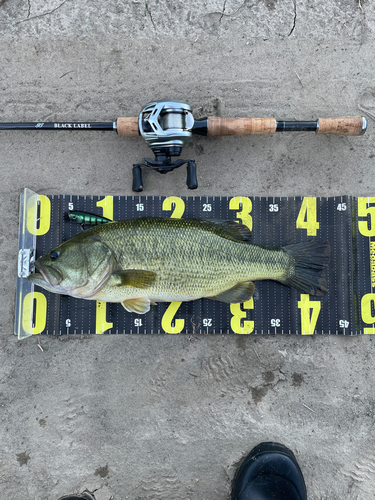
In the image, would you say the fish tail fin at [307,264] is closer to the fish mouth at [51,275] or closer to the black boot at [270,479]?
the black boot at [270,479]

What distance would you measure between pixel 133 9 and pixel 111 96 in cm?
92

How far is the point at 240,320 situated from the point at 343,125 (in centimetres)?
207

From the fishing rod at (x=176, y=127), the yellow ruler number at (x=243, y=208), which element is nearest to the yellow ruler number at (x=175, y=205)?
the fishing rod at (x=176, y=127)

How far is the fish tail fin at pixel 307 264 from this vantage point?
2859 millimetres

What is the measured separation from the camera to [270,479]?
2.85 m

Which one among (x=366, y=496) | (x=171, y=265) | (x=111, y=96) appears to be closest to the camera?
(x=171, y=265)

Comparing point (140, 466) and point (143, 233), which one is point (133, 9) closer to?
point (143, 233)

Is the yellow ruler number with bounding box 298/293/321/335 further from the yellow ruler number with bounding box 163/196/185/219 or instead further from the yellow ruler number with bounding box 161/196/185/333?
the yellow ruler number with bounding box 163/196/185/219

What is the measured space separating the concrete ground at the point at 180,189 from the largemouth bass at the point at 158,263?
58cm

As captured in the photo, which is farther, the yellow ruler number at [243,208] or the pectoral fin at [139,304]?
the yellow ruler number at [243,208]

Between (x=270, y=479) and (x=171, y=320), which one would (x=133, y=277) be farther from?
(x=270, y=479)

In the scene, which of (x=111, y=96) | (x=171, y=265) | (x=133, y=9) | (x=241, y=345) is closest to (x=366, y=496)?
(x=241, y=345)

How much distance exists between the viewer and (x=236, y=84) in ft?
10.4

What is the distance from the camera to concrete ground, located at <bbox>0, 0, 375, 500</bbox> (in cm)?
299
